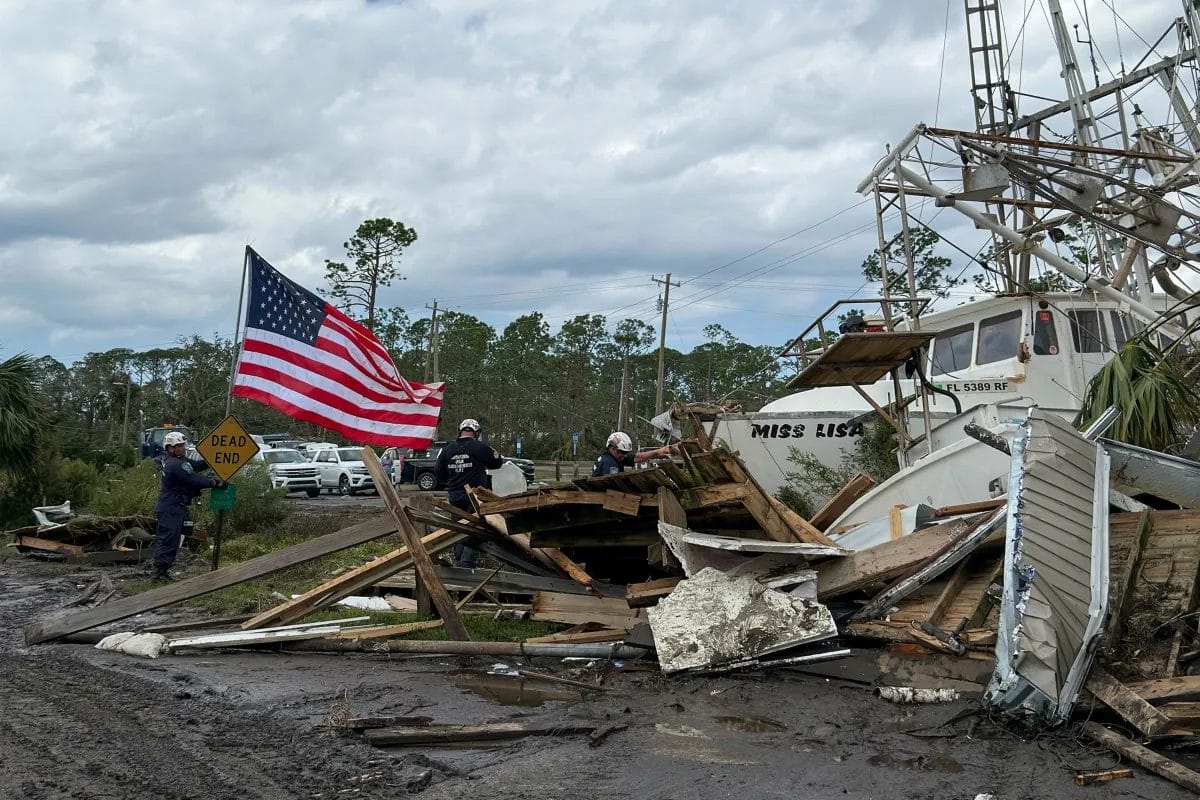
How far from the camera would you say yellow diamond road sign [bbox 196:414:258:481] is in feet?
39.2

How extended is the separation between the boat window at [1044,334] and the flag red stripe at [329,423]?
907 cm

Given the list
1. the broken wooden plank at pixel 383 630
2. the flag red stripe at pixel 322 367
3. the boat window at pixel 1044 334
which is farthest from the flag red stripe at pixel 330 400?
the boat window at pixel 1044 334

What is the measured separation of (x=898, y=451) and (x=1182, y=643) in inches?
285

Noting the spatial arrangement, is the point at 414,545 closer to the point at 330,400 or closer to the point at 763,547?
the point at 330,400

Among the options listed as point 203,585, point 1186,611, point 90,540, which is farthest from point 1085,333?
point 90,540

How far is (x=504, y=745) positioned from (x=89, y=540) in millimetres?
11811

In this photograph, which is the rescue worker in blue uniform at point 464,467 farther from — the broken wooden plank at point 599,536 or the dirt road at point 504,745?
the dirt road at point 504,745

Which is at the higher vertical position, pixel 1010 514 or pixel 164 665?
pixel 1010 514

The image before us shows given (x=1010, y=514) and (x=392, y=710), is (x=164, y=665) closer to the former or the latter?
(x=392, y=710)

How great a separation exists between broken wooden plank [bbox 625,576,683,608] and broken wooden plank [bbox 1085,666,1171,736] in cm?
293

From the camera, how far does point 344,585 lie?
8602 millimetres

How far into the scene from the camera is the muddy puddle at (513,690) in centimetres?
633

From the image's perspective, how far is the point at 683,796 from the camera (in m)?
4.54

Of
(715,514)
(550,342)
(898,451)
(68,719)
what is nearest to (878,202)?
(898,451)
